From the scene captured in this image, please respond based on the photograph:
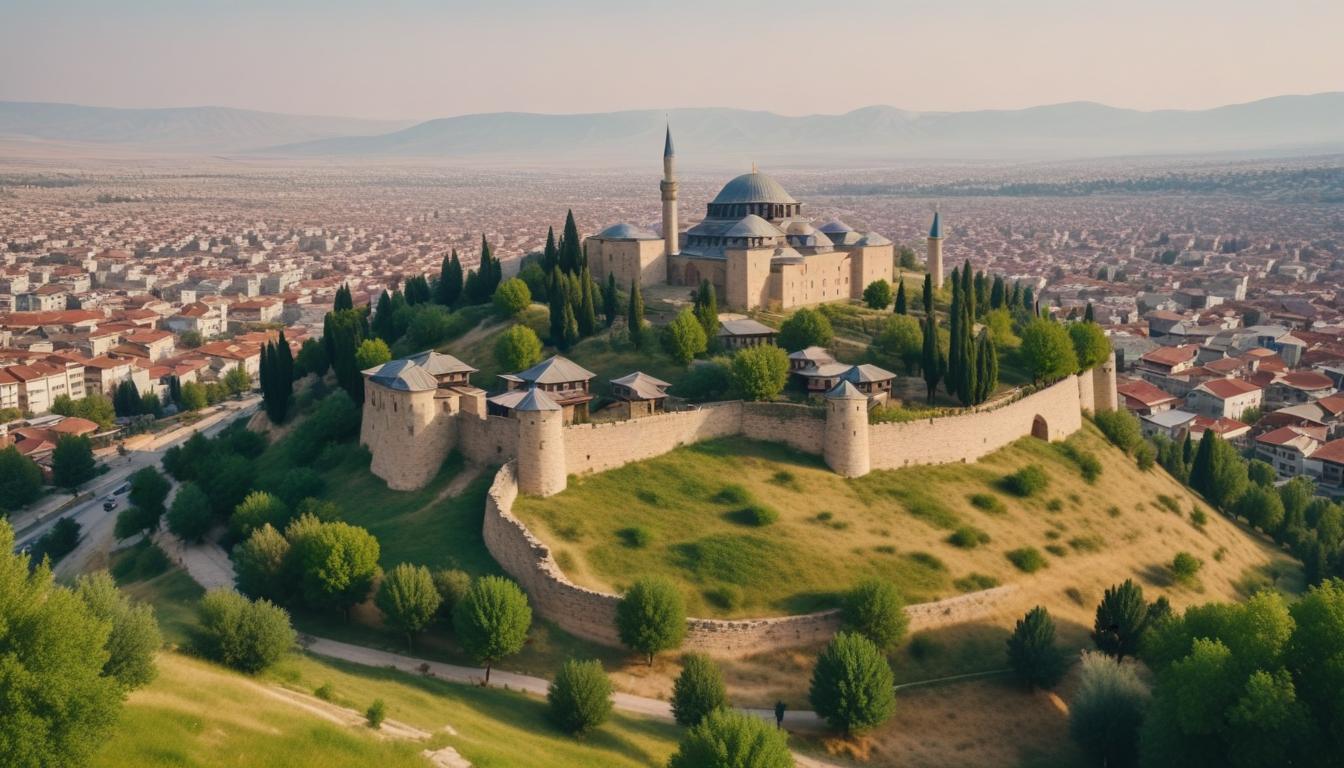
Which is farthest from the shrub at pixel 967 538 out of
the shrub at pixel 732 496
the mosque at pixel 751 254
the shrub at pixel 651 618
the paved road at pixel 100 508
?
the paved road at pixel 100 508

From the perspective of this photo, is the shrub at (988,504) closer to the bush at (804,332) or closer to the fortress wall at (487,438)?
the bush at (804,332)

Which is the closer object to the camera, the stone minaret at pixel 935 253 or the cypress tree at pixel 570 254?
the cypress tree at pixel 570 254

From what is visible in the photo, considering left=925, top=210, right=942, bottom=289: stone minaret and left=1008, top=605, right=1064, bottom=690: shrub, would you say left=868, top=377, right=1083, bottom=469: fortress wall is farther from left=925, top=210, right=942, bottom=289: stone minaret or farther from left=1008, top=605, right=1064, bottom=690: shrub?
left=925, top=210, right=942, bottom=289: stone minaret

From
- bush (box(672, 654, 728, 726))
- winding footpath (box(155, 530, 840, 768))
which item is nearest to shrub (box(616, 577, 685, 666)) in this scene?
winding footpath (box(155, 530, 840, 768))

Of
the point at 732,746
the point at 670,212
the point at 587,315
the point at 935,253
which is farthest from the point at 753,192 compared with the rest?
the point at 732,746

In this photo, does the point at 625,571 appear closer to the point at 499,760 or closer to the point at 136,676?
the point at 499,760

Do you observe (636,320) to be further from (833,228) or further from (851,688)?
(851,688)

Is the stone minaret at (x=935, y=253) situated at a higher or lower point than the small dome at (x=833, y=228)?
lower
